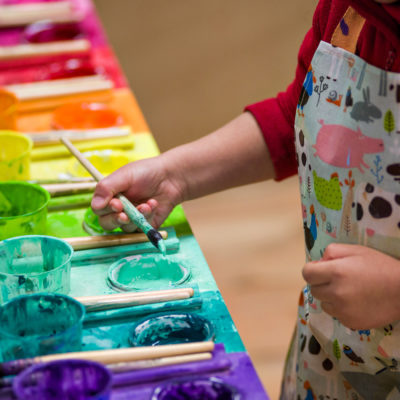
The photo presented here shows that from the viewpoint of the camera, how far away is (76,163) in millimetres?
1112

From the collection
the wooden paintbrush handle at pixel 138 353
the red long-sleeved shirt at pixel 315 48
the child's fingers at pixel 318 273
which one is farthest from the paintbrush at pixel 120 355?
the red long-sleeved shirt at pixel 315 48

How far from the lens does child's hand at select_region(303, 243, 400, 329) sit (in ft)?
2.22

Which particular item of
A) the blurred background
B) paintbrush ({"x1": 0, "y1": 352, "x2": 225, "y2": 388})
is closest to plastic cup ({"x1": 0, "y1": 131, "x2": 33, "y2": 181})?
paintbrush ({"x1": 0, "y1": 352, "x2": 225, "y2": 388})

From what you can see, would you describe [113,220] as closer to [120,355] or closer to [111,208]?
[111,208]

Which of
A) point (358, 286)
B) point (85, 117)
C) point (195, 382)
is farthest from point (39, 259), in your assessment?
point (85, 117)

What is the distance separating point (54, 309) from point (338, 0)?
53 cm

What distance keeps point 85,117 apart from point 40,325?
68cm

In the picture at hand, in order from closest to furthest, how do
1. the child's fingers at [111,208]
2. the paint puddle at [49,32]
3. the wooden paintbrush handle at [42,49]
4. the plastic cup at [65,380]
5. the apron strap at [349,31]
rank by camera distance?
the plastic cup at [65,380]
the apron strap at [349,31]
the child's fingers at [111,208]
the wooden paintbrush handle at [42,49]
the paint puddle at [49,32]

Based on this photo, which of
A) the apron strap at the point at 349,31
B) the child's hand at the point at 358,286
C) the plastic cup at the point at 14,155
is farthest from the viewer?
the plastic cup at the point at 14,155

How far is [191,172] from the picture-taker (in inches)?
38.9

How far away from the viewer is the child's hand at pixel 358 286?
68 centimetres

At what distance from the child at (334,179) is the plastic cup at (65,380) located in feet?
A: 0.82

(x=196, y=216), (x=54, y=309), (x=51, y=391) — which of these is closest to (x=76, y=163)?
(x=54, y=309)

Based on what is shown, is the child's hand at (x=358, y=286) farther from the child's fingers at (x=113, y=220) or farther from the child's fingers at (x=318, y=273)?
the child's fingers at (x=113, y=220)
